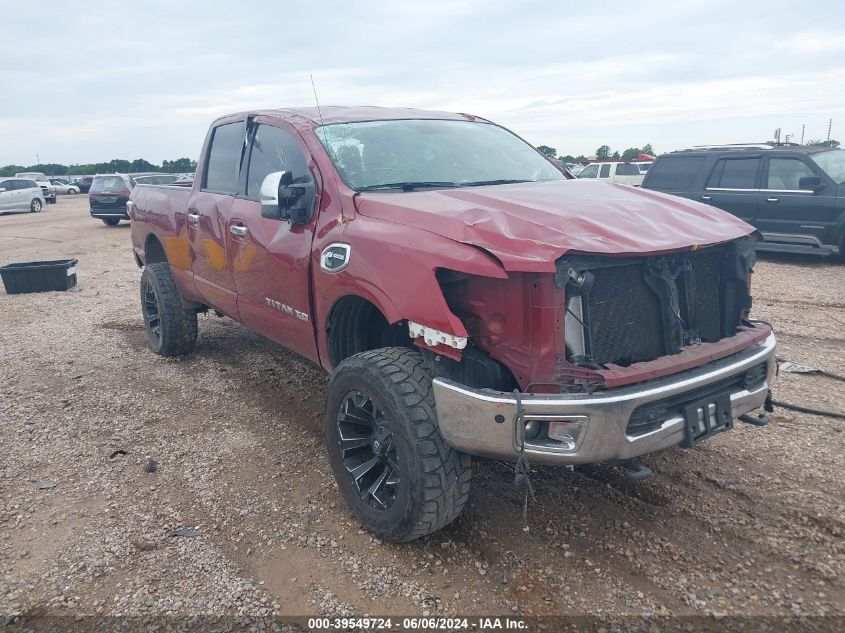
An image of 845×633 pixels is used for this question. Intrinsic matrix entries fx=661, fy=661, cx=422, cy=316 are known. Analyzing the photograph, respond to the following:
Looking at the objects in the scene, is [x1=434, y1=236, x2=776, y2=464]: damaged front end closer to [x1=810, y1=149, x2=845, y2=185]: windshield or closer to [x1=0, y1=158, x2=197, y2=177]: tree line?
[x1=810, y1=149, x2=845, y2=185]: windshield

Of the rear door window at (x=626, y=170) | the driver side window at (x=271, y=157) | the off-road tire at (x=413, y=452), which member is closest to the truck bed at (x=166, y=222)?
the driver side window at (x=271, y=157)

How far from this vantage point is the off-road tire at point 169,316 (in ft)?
19.3

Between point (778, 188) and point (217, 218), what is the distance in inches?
356

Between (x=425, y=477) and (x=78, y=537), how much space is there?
1.80 m

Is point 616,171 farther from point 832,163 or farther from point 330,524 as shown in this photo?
point 330,524

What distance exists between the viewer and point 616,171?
20.9m

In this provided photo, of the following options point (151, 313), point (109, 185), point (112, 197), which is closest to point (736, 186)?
point (151, 313)

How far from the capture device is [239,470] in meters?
3.92

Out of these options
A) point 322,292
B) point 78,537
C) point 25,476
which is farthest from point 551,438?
point 25,476

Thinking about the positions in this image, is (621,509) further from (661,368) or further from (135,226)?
(135,226)

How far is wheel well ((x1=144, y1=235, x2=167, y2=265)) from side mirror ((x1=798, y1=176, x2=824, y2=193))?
29.9 feet

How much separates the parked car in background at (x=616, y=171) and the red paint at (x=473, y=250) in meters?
17.5

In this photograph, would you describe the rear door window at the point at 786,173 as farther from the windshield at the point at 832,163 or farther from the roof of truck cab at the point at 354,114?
the roof of truck cab at the point at 354,114

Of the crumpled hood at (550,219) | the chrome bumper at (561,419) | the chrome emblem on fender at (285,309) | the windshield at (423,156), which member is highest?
the windshield at (423,156)
